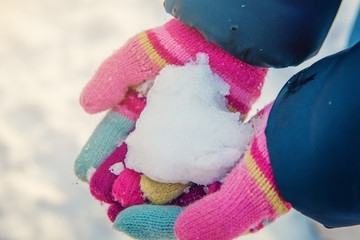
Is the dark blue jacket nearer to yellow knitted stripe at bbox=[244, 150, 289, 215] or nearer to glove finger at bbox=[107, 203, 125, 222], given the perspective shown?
yellow knitted stripe at bbox=[244, 150, 289, 215]

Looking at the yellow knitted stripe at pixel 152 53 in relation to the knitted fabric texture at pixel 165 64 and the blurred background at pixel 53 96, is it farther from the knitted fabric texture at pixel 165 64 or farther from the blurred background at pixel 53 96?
the blurred background at pixel 53 96

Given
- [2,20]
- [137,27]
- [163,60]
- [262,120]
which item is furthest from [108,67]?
[2,20]

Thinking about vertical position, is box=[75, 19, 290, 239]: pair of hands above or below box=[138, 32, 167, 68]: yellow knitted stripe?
below

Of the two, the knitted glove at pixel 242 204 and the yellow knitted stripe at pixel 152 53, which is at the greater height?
the yellow knitted stripe at pixel 152 53

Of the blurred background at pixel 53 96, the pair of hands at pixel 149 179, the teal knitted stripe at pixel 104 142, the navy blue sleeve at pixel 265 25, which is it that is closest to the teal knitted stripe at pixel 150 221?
the pair of hands at pixel 149 179

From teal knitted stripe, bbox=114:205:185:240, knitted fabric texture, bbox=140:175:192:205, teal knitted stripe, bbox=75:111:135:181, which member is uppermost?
teal knitted stripe, bbox=75:111:135:181

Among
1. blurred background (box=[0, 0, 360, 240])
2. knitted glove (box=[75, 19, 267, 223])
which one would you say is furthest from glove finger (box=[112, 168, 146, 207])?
blurred background (box=[0, 0, 360, 240])
